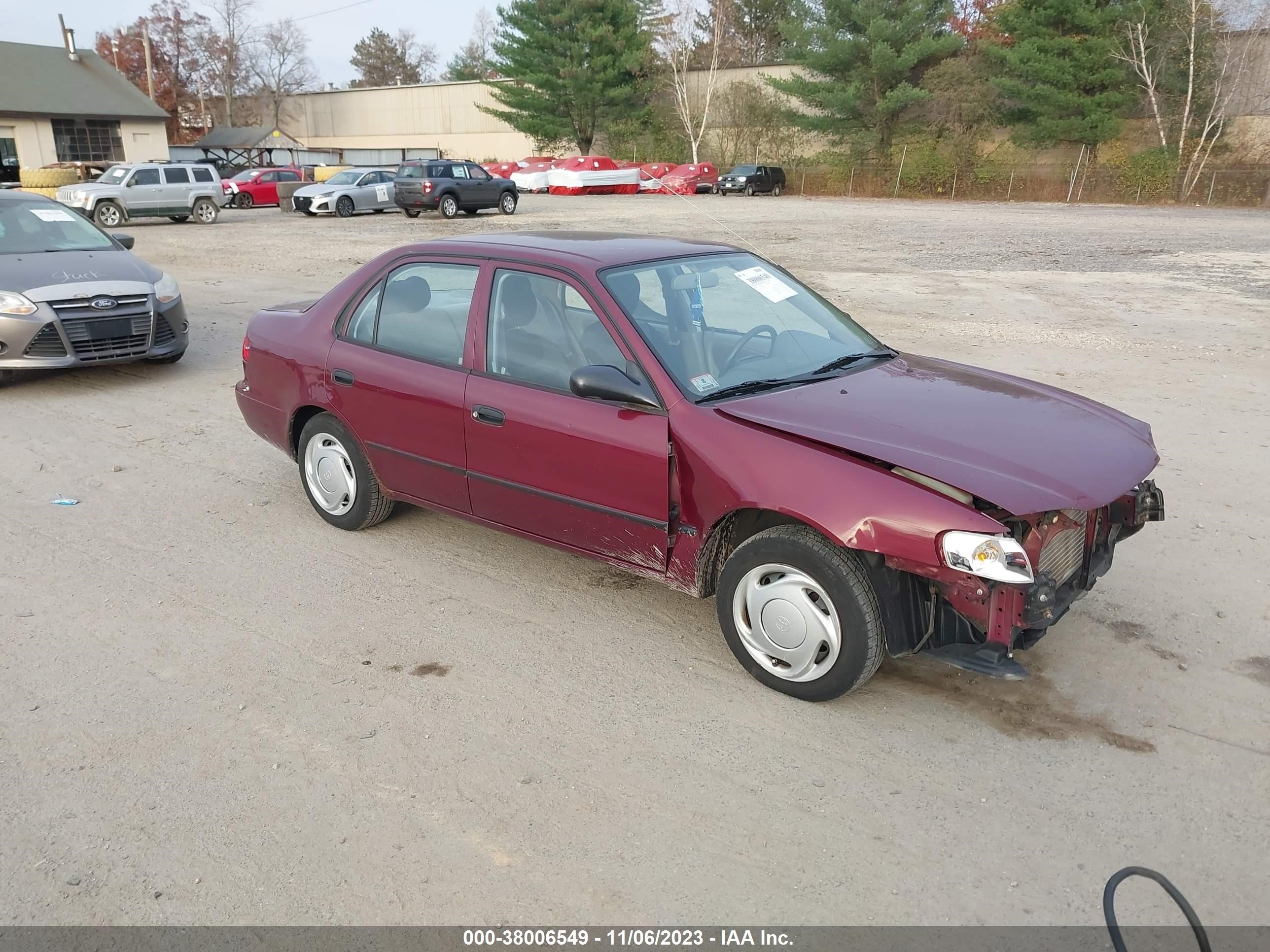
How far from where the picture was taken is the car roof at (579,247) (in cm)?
442

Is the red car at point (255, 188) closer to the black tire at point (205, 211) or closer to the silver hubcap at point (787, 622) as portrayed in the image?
the black tire at point (205, 211)

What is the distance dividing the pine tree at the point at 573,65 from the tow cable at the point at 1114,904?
57554 mm

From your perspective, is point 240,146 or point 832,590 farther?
point 240,146

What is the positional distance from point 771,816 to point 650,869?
459 mm

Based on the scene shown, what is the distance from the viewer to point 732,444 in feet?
12.2

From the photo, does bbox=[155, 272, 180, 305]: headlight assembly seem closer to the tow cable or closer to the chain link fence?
the tow cable

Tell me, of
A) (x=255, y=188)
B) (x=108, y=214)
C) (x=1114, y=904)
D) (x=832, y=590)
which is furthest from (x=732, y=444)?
(x=255, y=188)

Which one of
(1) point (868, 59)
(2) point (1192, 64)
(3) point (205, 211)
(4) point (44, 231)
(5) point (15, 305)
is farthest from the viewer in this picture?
(1) point (868, 59)

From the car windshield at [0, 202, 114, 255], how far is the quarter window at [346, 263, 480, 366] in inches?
221

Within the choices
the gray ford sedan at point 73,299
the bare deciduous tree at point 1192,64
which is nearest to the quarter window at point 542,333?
the gray ford sedan at point 73,299

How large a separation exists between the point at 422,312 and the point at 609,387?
57.9 inches

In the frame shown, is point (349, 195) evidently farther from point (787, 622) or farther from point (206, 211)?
point (787, 622)
